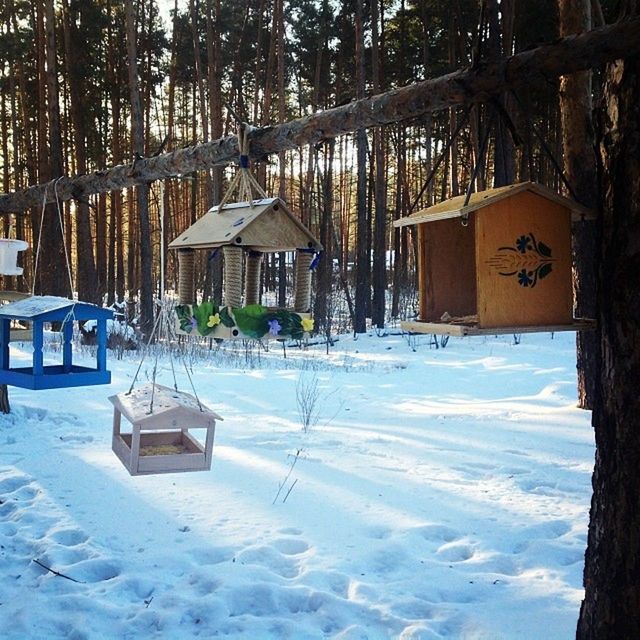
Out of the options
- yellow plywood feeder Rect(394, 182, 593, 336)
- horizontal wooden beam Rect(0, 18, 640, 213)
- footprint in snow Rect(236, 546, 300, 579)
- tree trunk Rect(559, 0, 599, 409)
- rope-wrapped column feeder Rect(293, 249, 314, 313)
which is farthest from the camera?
tree trunk Rect(559, 0, 599, 409)

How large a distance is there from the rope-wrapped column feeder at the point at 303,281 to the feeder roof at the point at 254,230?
15 centimetres

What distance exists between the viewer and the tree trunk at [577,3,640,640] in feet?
8.03

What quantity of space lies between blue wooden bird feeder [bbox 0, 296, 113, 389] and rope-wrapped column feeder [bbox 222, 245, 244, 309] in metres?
0.63

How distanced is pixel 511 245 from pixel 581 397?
5.16 m

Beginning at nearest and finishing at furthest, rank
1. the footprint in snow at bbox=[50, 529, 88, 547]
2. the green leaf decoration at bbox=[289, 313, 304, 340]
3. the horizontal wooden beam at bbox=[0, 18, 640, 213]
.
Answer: the horizontal wooden beam at bbox=[0, 18, 640, 213]
the green leaf decoration at bbox=[289, 313, 304, 340]
the footprint in snow at bbox=[50, 529, 88, 547]

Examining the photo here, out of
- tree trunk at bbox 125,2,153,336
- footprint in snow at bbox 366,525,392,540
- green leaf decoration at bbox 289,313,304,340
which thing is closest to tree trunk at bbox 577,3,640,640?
green leaf decoration at bbox 289,313,304,340

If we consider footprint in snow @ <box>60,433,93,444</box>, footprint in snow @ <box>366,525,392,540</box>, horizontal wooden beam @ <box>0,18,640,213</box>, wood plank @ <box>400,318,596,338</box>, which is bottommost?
footprint in snow @ <box>366,525,392,540</box>

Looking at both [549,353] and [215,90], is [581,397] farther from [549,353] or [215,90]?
[215,90]

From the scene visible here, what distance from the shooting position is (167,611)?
3.62 metres

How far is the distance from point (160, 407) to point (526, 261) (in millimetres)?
1809

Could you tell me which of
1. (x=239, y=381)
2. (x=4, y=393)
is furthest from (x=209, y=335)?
(x=239, y=381)

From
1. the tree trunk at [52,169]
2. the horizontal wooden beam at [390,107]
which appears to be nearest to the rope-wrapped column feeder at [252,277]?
the horizontal wooden beam at [390,107]

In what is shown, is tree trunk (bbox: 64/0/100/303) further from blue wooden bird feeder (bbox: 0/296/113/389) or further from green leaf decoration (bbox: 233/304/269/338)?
green leaf decoration (bbox: 233/304/269/338)

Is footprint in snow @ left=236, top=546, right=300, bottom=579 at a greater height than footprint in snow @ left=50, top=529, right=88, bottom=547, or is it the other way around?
footprint in snow @ left=50, top=529, right=88, bottom=547
